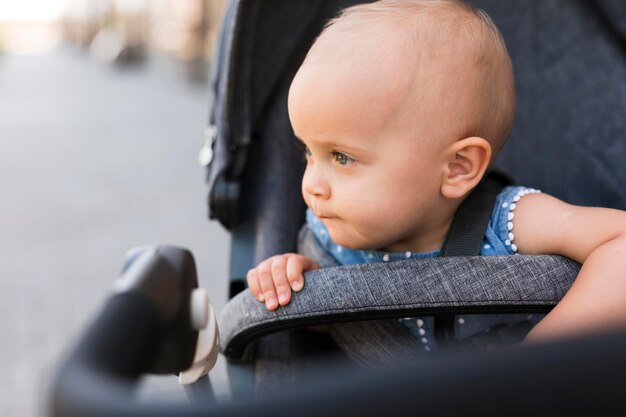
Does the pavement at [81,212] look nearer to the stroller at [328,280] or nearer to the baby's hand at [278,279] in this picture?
the stroller at [328,280]

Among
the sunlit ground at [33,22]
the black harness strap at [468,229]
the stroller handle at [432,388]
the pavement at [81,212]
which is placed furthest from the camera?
the sunlit ground at [33,22]

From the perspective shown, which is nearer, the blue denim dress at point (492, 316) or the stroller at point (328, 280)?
the stroller at point (328, 280)

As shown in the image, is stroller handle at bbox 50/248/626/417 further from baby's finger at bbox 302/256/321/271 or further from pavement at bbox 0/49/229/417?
baby's finger at bbox 302/256/321/271

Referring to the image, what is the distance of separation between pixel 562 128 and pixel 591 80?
11 centimetres

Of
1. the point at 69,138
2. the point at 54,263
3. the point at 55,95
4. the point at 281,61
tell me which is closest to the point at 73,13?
the point at 55,95

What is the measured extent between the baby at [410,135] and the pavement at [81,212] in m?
0.36

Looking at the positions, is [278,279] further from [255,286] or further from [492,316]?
[492,316]

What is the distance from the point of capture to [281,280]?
117 cm

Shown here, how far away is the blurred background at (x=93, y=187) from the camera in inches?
115

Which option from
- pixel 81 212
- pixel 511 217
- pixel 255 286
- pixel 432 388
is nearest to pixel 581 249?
pixel 511 217

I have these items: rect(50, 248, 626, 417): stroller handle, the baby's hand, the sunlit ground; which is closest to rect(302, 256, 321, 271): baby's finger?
the baby's hand

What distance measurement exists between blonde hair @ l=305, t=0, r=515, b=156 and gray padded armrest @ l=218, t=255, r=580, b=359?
0.22m

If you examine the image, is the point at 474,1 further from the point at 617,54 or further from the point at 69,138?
the point at 69,138

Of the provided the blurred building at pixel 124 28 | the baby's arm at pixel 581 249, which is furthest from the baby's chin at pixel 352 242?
the blurred building at pixel 124 28
